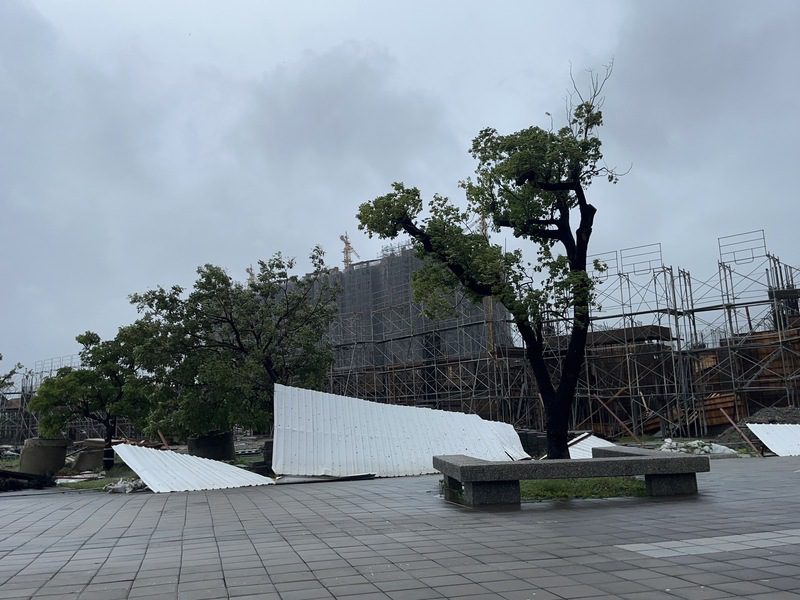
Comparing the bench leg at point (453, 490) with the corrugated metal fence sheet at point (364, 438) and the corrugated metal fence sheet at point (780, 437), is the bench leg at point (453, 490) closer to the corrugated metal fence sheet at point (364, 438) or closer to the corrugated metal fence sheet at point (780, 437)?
the corrugated metal fence sheet at point (364, 438)

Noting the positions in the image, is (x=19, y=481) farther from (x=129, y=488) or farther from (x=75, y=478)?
(x=129, y=488)

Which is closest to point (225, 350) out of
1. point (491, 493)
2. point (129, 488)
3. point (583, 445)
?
point (129, 488)

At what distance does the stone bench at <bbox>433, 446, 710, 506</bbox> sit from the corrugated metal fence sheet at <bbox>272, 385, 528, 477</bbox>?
17.8 feet

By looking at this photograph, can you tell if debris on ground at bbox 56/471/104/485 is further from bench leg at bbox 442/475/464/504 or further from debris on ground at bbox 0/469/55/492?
bench leg at bbox 442/475/464/504

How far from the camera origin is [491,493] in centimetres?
922

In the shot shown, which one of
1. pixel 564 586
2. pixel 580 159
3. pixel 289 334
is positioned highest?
pixel 580 159

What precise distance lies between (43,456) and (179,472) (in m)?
12.4

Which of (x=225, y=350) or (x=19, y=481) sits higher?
(x=225, y=350)

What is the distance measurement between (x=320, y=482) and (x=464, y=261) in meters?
5.39

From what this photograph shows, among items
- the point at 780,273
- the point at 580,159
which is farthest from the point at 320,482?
the point at 780,273

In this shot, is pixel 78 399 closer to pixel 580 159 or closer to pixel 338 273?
pixel 338 273

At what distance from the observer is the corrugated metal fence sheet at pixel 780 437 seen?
17859mm

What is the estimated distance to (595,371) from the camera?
2841 cm

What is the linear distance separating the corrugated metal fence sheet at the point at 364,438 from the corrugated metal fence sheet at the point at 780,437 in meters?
6.50
